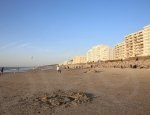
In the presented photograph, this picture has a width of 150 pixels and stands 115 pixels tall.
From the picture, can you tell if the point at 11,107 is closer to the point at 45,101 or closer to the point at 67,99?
the point at 45,101

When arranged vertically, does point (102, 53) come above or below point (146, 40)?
below

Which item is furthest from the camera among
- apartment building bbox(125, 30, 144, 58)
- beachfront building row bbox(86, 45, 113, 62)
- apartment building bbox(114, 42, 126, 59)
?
beachfront building row bbox(86, 45, 113, 62)

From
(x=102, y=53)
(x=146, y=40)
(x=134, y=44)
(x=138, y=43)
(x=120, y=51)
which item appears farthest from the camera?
(x=102, y=53)

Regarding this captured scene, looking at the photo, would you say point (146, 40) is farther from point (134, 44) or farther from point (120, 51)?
point (120, 51)

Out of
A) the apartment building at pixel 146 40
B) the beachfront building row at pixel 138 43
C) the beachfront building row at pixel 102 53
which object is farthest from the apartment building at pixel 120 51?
the apartment building at pixel 146 40

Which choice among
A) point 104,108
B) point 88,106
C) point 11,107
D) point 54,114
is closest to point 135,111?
point 104,108

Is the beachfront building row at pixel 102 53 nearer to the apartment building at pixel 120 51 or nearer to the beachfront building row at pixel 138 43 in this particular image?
the apartment building at pixel 120 51

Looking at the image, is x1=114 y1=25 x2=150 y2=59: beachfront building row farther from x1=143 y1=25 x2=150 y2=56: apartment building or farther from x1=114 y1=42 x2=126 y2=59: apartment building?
x1=114 y1=42 x2=126 y2=59: apartment building

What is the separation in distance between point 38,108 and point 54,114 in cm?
121

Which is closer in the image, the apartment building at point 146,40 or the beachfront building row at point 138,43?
the apartment building at point 146,40

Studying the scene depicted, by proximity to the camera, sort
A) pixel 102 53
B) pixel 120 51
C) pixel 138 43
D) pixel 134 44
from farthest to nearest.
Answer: pixel 102 53 < pixel 120 51 < pixel 134 44 < pixel 138 43

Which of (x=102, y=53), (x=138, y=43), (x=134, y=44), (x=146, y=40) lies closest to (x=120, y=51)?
(x=134, y=44)

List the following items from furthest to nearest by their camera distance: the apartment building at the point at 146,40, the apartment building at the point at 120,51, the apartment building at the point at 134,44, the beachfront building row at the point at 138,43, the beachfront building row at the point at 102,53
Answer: the beachfront building row at the point at 102,53 → the apartment building at the point at 120,51 → the apartment building at the point at 134,44 → the beachfront building row at the point at 138,43 → the apartment building at the point at 146,40

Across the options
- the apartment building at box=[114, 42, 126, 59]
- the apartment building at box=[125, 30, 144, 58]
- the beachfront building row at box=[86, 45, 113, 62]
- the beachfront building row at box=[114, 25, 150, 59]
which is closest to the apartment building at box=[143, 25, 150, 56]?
the beachfront building row at box=[114, 25, 150, 59]
